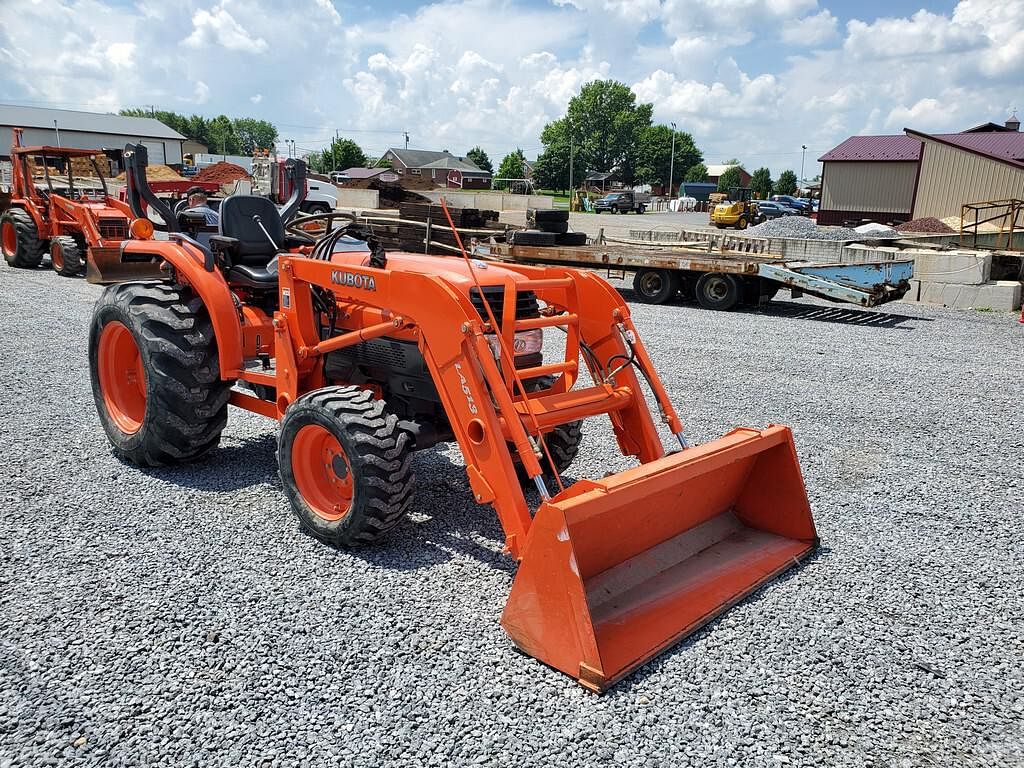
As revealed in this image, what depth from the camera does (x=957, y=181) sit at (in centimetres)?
2447

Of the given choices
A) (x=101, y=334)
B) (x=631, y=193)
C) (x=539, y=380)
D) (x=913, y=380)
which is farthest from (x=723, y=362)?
(x=631, y=193)

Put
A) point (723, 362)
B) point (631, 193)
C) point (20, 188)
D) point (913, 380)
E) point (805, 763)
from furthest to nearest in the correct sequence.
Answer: point (631, 193), point (20, 188), point (723, 362), point (913, 380), point (805, 763)

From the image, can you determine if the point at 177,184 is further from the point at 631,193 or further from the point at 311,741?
the point at 631,193

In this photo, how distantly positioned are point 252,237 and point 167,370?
1.09 meters

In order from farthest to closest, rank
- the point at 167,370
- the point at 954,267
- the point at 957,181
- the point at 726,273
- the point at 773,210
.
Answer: the point at 773,210, the point at 957,181, the point at 954,267, the point at 726,273, the point at 167,370

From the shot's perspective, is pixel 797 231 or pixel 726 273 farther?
pixel 797 231

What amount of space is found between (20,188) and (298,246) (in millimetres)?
13281

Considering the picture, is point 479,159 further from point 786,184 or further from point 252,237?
point 252,237

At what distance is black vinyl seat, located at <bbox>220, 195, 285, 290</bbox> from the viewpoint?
4961 millimetres

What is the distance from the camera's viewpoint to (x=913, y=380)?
27.7ft

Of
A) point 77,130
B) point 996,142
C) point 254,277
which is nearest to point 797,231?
point 996,142

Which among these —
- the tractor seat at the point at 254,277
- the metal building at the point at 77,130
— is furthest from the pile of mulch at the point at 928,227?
the metal building at the point at 77,130

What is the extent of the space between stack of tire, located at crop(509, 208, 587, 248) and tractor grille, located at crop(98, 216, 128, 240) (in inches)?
279

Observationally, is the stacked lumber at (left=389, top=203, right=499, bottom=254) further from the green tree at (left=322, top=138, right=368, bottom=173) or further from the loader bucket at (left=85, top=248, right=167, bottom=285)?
the green tree at (left=322, top=138, right=368, bottom=173)
